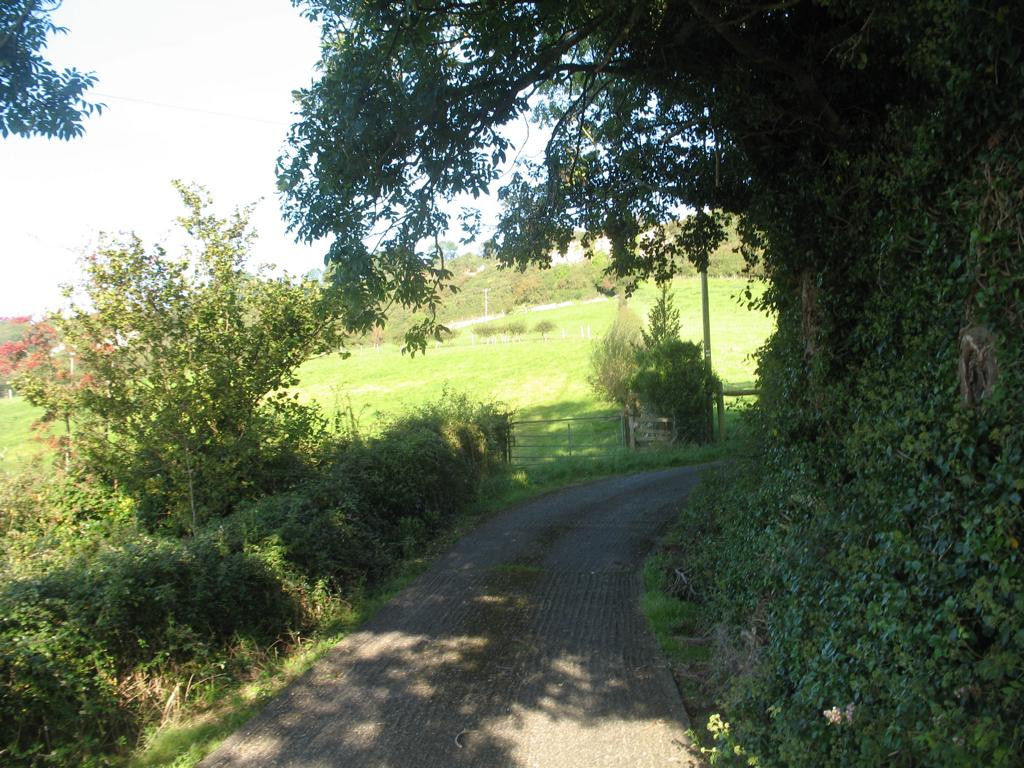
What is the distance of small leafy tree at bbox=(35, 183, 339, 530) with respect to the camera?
9.70 meters

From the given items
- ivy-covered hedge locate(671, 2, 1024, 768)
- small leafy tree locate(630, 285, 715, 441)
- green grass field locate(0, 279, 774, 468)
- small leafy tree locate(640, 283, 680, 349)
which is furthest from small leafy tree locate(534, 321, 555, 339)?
ivy-covered hedge locate(671, 2, 1024, 768)

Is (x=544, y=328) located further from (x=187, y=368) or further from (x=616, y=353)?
(x=187, y=368)

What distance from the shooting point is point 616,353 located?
1497 inches

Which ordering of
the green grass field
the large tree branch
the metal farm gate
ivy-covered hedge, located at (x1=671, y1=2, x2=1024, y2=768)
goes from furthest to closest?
the green grass field, the metal farm gate, the large tree branch, ivy-covered hedge, located at (x1=671, y1=2, x2=1024, y2=768)

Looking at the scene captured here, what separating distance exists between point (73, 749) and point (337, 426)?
838 cm

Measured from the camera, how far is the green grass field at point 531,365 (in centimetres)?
4466

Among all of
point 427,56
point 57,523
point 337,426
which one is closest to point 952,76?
point 427,56

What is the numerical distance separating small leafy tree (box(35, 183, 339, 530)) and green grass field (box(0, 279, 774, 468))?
84.4 feet

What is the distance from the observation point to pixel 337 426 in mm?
13445

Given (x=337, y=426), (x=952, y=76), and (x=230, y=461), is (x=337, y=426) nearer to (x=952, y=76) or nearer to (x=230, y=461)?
(x=230, y=461)

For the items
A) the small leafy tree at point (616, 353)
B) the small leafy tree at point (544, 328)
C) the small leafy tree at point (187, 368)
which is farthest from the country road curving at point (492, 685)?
A: the small leafy tree at point (544, 328)

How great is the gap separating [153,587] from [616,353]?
108 feet

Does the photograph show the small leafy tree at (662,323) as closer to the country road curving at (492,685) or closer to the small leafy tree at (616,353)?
the small leafy tree at (616,353)

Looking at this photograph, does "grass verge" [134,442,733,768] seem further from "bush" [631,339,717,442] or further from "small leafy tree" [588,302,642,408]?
"small leafy tree" [588,302,642,408]
